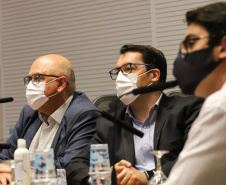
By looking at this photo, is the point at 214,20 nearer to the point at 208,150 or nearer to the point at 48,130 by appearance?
the point at 208,150

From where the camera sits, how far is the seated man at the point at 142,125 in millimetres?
Result: 2127

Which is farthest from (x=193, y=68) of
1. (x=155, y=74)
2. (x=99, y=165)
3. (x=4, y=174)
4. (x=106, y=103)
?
(x=106, y=103)

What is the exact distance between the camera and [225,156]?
44.9 inches

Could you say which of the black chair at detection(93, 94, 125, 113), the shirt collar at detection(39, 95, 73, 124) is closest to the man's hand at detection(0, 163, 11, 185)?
the shirt collar at detection(39, 95, 73, 124)

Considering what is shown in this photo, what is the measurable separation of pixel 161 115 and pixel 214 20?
41.8 inches

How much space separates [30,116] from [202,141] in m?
2.11

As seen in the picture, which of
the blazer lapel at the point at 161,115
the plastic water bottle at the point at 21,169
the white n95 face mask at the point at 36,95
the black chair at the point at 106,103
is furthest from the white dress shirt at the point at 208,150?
the white n95 face mask at the point at 36,95

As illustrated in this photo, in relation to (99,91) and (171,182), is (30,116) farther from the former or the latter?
(171,182)

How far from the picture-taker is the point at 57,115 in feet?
9.30

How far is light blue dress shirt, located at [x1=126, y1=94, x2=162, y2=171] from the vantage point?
2.34 metres

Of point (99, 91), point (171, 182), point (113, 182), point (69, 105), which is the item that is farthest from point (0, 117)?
point (171, 182)

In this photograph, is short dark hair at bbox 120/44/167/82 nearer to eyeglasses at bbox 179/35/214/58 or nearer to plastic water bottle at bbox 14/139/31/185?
eyeglasses at bbox 179/35/214/58

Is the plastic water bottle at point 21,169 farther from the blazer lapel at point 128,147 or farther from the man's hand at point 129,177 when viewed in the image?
the blazer lapel at point 128,147

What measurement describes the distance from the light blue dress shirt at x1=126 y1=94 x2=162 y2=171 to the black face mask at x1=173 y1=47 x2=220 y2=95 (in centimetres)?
85
